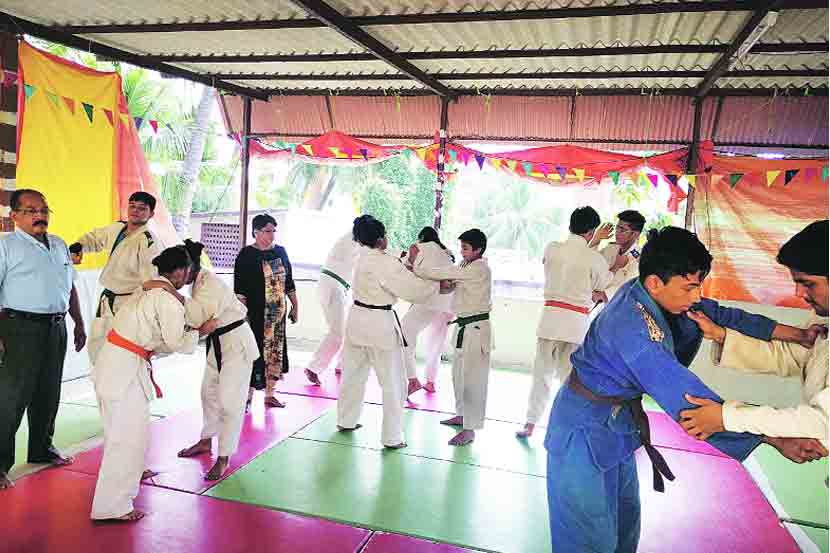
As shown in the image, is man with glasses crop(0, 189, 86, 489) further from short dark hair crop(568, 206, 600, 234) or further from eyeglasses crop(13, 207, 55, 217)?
short dark hair crop(568, 206, 600, 234)

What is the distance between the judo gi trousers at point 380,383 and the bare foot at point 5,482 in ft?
6.77

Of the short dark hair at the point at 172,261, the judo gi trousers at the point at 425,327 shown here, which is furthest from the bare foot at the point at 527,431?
the short dark hair at the point at 172,261

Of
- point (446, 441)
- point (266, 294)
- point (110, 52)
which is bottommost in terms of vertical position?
point (446, 441)

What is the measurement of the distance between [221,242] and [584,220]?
5537 millimetres

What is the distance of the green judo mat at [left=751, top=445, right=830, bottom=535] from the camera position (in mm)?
3639

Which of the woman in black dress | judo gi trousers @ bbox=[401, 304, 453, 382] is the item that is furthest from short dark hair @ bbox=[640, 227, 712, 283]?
judo gi trousers @ bbox=[401, 304, 453, 382]

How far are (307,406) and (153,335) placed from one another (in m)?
2.32

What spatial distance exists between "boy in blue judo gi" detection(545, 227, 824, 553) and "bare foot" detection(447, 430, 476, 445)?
2.24 m

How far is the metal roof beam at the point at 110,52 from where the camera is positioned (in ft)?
14.7

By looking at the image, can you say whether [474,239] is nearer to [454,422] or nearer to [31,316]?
[454,422]

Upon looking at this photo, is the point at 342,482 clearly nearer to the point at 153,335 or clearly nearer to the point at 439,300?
the point at 153,335

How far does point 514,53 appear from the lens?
4.93 metres

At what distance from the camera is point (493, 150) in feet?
22.5

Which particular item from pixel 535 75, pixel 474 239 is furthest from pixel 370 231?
pixel 535 75
